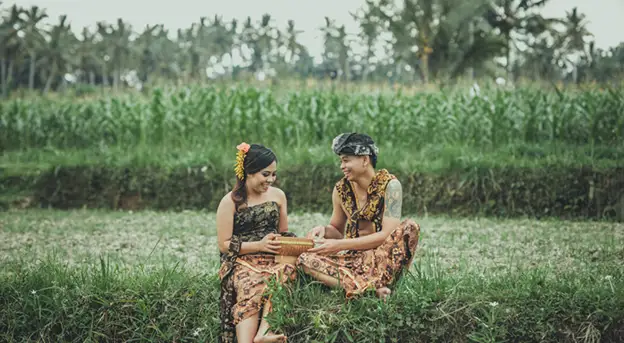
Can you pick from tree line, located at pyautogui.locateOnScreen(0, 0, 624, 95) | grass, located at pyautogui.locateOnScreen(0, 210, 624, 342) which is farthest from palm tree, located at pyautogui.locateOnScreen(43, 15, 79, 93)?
grass, located at pyautogui.locateOnScreen(0, 210, 624, 342)

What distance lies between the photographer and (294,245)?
438 centimetres

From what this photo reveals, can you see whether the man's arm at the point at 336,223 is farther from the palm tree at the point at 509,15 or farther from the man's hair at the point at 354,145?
the palm tree at the point at 509,15

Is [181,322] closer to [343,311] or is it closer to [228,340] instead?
[228,340]

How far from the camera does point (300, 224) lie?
28.9 ft

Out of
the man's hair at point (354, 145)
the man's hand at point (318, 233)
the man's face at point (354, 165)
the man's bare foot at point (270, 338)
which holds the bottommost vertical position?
the man's bare foot at point (270, 338)

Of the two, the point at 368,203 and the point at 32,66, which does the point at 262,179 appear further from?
the point at 32,66

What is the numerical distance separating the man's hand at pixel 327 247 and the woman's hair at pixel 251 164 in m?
0.55

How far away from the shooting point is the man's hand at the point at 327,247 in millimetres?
4383

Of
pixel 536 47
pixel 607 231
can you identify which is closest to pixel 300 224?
pixel 607 231

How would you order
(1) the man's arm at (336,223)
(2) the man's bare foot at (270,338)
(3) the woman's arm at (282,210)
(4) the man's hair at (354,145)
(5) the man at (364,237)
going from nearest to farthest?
(2) the man's bare foot at (270,338), (5) the man at (364,237), (4) the man's hair at (354,145), (3) the woman's arm at (282,210), (1) the man's arm at (336,223)

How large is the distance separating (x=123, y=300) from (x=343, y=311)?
1.41 meters

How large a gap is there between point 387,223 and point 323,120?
783 centimetres

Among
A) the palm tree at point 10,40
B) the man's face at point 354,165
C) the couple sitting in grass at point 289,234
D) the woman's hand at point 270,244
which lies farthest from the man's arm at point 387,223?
the palm tree at point 10,40

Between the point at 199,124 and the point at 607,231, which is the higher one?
the point at 199,124
